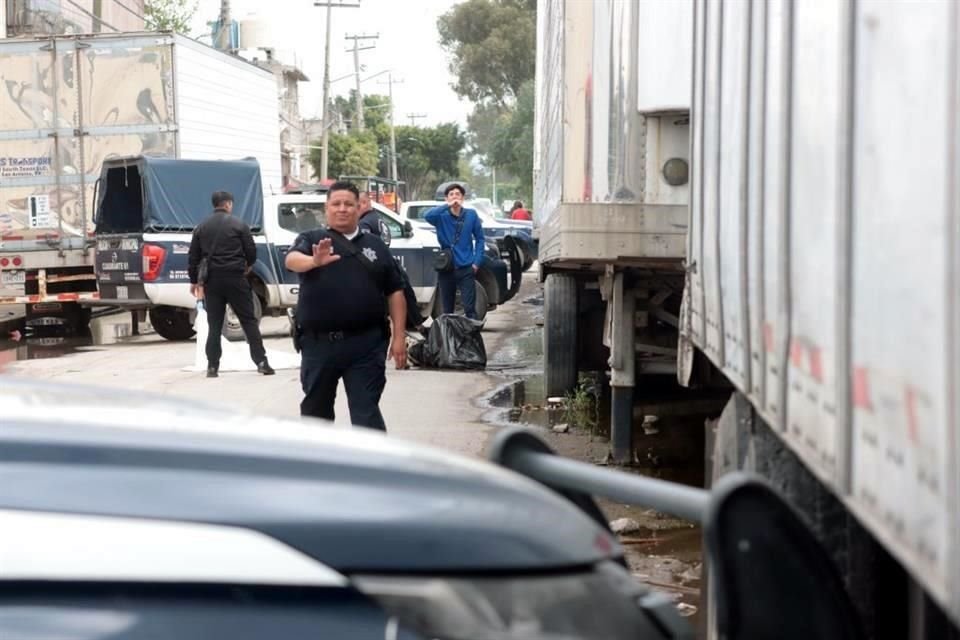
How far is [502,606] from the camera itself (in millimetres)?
2057

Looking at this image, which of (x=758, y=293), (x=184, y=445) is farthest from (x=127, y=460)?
(x=758, y=293)

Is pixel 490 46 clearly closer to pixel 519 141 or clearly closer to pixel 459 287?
pixel 519 141

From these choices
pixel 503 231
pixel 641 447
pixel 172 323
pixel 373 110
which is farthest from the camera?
pixel 373 110

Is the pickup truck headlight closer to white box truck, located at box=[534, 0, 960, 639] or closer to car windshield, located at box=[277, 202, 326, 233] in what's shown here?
white box truck, located at box=[534, 0, 960, 639]

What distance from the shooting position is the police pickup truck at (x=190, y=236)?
18.2 meters

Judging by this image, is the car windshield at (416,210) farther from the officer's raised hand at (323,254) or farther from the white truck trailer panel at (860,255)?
the white truck trailer panel at (860,255)

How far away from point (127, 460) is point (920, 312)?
1138 millimetres

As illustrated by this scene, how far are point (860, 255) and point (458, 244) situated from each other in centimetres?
1347

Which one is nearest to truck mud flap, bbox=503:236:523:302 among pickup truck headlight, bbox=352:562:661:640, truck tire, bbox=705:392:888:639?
truck tire, bbox=705:392:888:639

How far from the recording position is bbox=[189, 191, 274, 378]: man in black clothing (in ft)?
46.9

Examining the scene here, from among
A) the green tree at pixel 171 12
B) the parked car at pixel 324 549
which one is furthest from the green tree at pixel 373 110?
the parked car at pixel 324 549

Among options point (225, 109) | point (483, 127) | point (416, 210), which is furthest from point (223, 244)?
point (483, 127)

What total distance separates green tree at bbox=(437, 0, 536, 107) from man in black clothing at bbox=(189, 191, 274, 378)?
54984mm

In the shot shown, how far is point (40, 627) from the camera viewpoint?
1.92m
